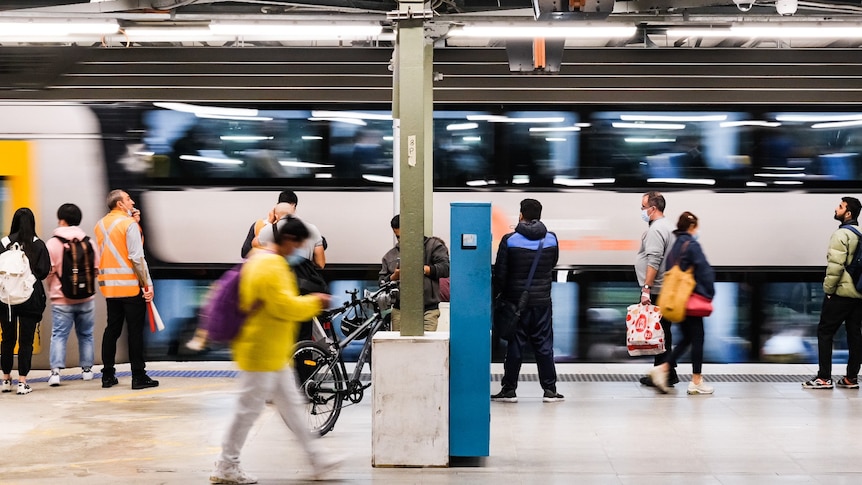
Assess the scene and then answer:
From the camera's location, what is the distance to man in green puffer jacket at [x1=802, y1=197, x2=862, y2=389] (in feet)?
28.7

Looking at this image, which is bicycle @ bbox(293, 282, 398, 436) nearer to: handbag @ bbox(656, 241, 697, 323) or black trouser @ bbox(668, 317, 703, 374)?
handbag @ bbox(656, 241, 697, 323)

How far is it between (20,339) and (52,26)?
2971mm

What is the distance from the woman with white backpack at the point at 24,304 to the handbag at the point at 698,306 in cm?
595

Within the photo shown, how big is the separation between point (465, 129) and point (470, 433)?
4.32m

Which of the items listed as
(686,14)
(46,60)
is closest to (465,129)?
(686,14)

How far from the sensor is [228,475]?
18.6ft

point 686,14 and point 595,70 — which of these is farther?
point 595,70

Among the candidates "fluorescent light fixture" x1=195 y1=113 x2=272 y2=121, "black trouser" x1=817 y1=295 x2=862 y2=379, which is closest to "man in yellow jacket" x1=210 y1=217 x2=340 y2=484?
"fluorescent light fixture" x1=195 y1=113 x2=272 y2=121

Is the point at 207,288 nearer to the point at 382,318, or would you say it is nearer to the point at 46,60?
the point at 382,318

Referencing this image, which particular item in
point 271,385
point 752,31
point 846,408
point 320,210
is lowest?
point 846,408

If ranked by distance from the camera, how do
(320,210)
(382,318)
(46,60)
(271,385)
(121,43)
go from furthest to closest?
(121,43)
(320,210)
(382,318)
(271,385)
(46,60)

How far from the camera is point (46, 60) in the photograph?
2893mm

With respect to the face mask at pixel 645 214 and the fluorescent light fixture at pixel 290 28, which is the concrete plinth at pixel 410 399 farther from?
the face mask at pixel 645 214

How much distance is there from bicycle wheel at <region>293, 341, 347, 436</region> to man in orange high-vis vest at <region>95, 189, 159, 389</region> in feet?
8.13
